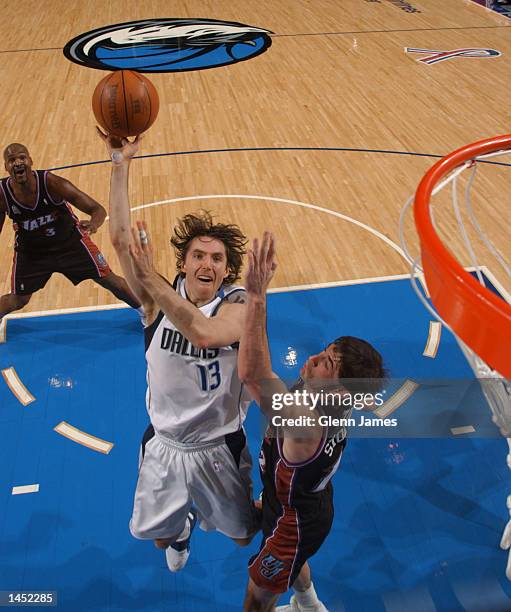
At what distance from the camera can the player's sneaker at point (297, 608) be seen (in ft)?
10.3

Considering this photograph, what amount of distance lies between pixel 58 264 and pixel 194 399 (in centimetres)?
245

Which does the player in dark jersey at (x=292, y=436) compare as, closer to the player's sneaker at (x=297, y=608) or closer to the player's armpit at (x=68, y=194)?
the player's sneaker at (x=297, y=608)

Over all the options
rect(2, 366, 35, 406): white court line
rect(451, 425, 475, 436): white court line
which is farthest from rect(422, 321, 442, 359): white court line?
rect(2, 366, 35, 406): white court line

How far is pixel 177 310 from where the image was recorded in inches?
97.7

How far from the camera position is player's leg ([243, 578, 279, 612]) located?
286 centimetres

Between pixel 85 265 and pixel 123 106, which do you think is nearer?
pixel 123 106

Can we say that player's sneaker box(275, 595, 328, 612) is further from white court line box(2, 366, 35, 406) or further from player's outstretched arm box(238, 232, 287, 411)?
white court line box(2, 366, 35, 406)

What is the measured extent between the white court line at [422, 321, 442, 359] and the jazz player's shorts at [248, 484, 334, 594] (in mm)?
2325

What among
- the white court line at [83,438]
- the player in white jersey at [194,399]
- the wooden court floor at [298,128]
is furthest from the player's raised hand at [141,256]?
the wooden court floor at [298,128]

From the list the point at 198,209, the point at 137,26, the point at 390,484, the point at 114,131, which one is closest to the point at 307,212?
the point at 198,209

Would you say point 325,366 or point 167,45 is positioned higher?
point 325,366

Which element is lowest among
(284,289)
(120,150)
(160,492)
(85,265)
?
(284,289)

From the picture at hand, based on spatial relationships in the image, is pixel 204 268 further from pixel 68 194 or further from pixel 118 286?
pixel 118 286

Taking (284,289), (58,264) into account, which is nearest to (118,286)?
(58,264)
